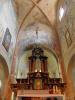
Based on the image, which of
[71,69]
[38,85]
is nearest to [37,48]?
[38,85]

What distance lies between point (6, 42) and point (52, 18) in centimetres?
492

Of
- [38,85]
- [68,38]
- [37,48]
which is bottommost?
[38,85]

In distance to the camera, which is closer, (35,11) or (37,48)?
(35,11)

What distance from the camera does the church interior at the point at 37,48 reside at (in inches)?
495

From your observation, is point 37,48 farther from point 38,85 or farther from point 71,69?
point 71,69

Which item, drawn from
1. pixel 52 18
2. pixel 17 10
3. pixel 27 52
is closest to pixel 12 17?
pixel 17 10

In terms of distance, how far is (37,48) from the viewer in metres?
17.0

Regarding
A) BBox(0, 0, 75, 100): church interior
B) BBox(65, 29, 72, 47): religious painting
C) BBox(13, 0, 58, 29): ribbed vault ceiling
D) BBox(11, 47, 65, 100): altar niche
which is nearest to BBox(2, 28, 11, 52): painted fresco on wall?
BBox(0, 0, 75, 100): church interior

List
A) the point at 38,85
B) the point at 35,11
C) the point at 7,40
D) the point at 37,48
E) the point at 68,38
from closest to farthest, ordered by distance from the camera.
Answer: the point at 68,38 → the point at 7,40 → the point at 38,85 → the point at 35,11 → the point at 37,48

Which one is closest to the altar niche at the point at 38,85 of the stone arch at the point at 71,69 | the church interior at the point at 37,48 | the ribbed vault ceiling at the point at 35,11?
the church interior at the point at 37,48

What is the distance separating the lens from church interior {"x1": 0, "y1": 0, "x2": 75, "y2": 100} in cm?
1258

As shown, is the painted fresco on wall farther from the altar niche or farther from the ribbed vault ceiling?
the altar niche

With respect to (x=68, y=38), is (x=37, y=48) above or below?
above

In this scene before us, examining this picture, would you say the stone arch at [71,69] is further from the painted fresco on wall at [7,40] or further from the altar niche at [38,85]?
the painted fresco on wall at [7,40]
